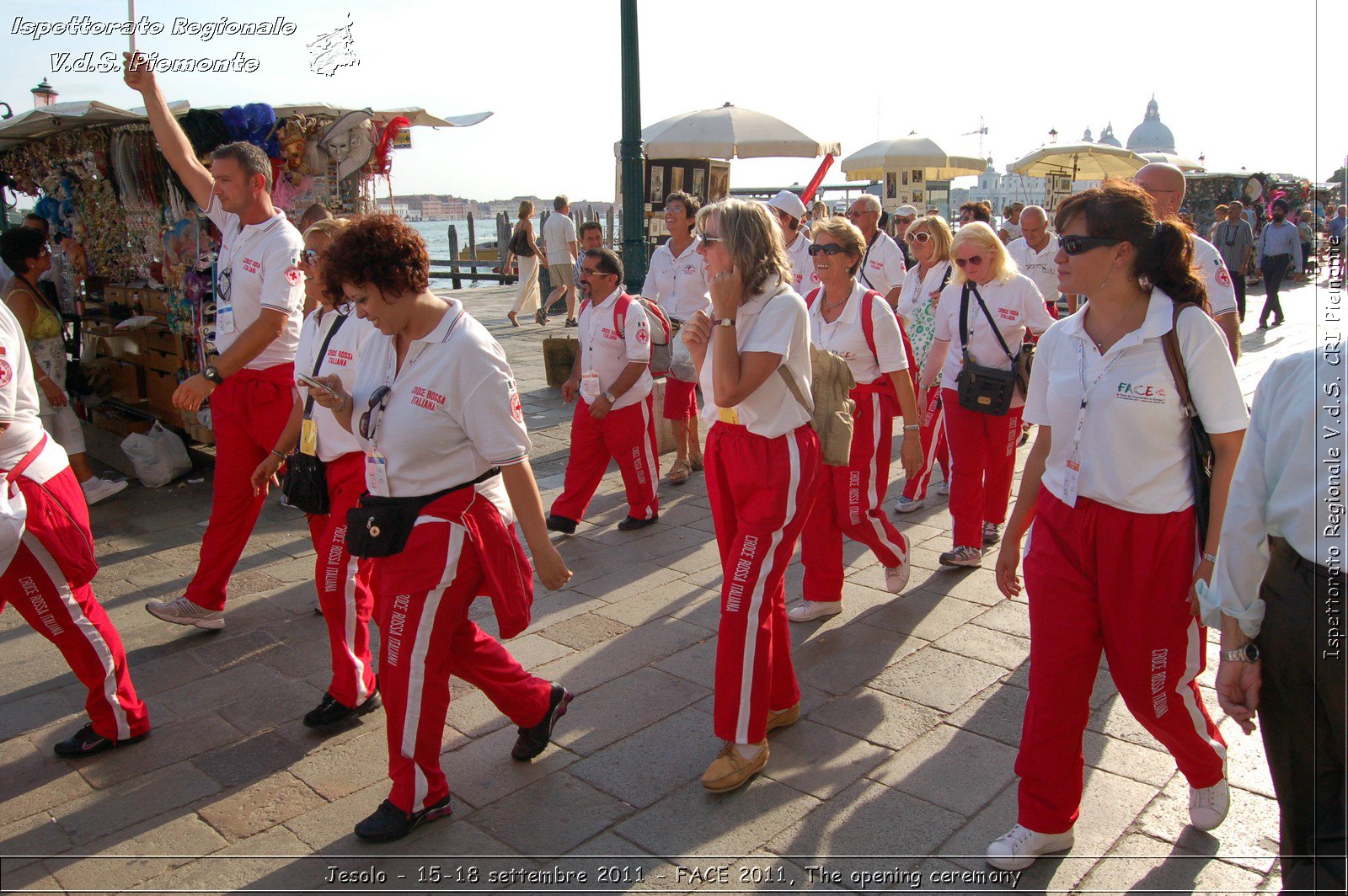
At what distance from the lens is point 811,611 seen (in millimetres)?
4723

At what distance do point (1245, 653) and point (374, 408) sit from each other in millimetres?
2406

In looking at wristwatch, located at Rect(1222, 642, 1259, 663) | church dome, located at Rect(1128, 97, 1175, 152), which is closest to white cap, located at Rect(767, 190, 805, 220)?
wristwatch, located at Rect(1222, 642, 1259, 663)

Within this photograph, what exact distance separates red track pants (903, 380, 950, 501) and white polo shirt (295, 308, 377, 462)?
12.5 feet

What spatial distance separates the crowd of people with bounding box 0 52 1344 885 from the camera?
2.57 meters

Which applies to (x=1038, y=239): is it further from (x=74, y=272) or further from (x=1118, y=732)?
(x=74, y=272)

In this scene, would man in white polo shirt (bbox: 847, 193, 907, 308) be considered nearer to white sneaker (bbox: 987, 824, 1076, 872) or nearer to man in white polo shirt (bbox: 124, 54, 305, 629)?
man in white polo shirt (bbox: 124, 54, 305, 629)

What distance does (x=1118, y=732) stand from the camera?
366cm

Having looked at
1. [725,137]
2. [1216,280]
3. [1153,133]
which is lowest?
[1216,280]

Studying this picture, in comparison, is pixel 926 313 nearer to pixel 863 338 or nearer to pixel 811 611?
pixel 863 338

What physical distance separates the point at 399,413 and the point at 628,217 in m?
6.91

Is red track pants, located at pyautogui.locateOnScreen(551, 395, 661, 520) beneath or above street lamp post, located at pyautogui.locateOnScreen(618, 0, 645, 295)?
beneath

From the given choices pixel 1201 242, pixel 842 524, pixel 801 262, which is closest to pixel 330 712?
pixel 842 524

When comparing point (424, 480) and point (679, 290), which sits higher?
point (679, 290)

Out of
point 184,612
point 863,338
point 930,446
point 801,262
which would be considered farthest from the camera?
point 801,262
